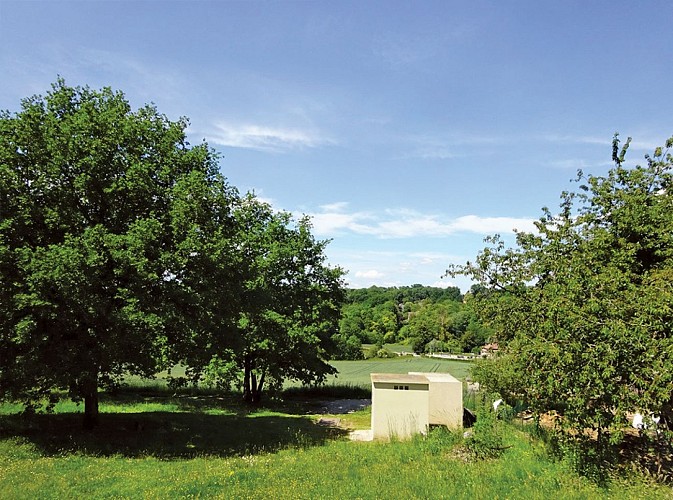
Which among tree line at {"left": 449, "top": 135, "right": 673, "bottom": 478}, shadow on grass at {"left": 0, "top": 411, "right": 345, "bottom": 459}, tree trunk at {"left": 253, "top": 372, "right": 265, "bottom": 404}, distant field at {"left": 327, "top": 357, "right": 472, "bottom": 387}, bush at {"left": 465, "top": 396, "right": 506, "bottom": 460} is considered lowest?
distant field at {"left": 327, "top": 357, "right": 472, "bottom": 387}

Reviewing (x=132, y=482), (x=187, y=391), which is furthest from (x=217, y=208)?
(x=187, y=391)

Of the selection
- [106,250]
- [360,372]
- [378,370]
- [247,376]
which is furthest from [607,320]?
[378,370]

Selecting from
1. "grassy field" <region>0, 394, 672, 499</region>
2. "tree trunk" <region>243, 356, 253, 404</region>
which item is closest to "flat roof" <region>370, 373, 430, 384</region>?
"grassy field" <region>0, 394, 672, 499</region>

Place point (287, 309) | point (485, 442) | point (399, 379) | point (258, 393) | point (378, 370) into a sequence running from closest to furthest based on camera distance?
point (485, 442)
point (399, 379)
point (287, 309)
point (258, 393)
point (378, 370)

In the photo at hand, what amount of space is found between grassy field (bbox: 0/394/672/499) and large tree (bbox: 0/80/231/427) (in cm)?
218

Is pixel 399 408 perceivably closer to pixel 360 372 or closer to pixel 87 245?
pixel 87 245

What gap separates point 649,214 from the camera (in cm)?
1430

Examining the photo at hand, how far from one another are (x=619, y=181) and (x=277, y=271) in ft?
64.7

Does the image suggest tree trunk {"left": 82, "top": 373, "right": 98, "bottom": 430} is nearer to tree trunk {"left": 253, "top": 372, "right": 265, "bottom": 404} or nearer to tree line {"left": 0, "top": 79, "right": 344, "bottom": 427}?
tree line {"left": 0, "top": 79, "right": 344, "bottom": 427}

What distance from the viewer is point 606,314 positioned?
456 inches

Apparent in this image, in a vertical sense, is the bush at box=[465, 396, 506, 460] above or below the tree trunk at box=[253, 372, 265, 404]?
above

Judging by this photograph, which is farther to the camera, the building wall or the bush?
the building wall

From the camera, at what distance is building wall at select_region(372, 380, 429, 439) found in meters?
18.1

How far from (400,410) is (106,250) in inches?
520
